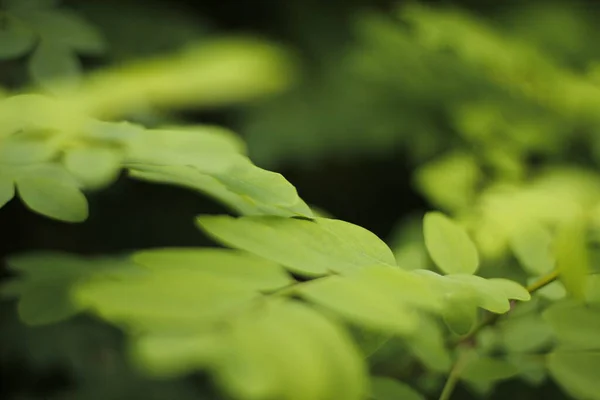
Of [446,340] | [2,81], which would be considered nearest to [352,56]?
[2,81]

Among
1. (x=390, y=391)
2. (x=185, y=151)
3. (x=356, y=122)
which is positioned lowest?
(x=356, y=122)

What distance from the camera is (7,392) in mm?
1753

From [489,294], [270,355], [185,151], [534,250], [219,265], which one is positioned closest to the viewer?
[270,355]

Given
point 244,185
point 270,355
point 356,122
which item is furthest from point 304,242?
point 356,122

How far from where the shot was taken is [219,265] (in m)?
0.50

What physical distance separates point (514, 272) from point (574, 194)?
0.18 m

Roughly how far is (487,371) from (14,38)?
0.79 m

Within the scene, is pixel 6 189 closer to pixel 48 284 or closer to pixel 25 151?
pixel 25 151

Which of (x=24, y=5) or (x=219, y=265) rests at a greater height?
(x=219, y=265)

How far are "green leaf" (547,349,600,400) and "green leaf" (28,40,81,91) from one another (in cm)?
73

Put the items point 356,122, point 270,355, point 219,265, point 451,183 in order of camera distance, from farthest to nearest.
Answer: point 356,122 → point 451,183 → point 219,265 → point 270,355

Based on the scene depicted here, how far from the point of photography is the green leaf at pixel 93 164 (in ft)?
2.27

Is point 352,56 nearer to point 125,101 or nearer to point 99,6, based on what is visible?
point 99,6

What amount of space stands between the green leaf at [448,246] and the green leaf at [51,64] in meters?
0.56
